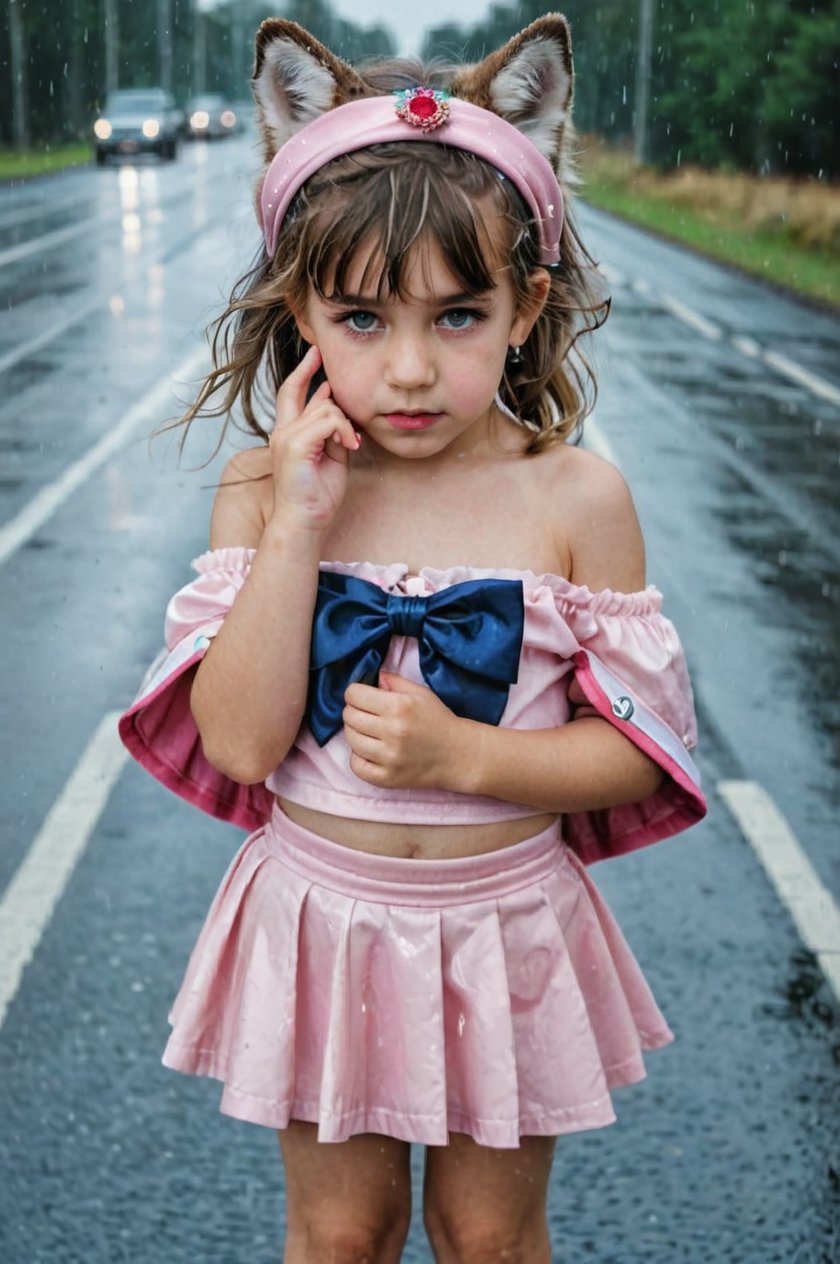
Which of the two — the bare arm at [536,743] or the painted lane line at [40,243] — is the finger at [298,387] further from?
the painted lane line at [40,243]

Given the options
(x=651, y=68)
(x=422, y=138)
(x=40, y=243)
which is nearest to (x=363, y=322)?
(x=422, y=138)

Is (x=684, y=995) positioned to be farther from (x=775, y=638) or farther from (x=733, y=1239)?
(x=775, y=638)

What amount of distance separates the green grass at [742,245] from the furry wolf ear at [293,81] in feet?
64.6

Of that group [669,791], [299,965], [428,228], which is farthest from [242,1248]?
[428,228]

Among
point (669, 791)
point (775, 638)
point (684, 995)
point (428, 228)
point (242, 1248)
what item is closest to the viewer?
point (428, 228)

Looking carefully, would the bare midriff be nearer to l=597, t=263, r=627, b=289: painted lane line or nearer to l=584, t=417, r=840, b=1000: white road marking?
l=584, t=417, r=840, b=1000: white road marking

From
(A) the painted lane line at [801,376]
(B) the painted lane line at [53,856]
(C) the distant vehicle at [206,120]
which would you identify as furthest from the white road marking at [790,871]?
(C) the distant vehicle at [206,120]

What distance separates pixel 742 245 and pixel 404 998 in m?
28.7

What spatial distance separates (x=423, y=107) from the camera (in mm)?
2131

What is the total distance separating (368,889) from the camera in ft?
7.37

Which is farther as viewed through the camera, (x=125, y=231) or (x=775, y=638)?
(x=125, y=231)

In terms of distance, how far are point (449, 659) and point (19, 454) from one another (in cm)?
895

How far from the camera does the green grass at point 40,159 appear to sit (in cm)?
4323

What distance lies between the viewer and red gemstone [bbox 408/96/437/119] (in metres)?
2.13
